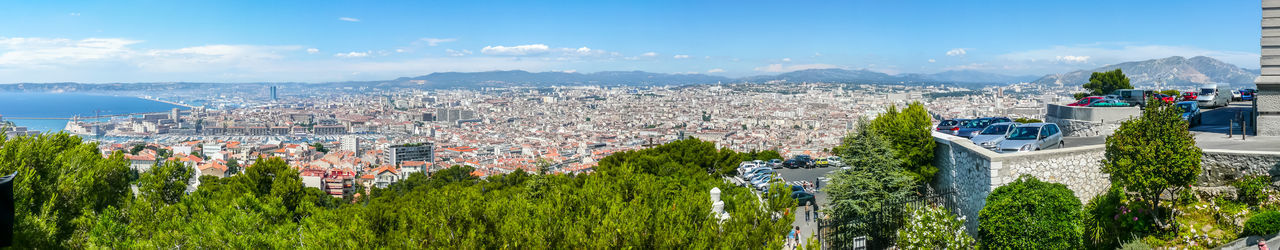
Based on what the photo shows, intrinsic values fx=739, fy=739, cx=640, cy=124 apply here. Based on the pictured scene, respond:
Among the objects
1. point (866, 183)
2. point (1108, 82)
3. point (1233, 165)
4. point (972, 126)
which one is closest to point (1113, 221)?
point (1233, 165)

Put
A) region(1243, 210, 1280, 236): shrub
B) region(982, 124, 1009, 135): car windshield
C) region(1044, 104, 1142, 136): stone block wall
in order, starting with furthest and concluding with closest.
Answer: region(1044, 104, 1142, 136): stone block wall
region(982, 124, 1009, 135): car windshield
region(1243, 210, 1280, 236): shrub

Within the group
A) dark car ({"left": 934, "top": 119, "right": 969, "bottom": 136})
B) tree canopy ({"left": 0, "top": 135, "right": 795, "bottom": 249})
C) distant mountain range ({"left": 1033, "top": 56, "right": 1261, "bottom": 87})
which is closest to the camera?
tree canopy ({"left": 0, "top": 135, "right": 795, "bottom": 249})

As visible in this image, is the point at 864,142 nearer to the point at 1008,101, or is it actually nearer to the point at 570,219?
the point at 570,219

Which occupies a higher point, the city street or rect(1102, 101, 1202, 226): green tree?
rect(1102, 101, 1202, 226): green tree

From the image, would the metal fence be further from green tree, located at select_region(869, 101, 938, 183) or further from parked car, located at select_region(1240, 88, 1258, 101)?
parked car, located at select_region(1240, 88, 1258, 101)

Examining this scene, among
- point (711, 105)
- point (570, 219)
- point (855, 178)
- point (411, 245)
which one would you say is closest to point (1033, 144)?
point (855, 178)

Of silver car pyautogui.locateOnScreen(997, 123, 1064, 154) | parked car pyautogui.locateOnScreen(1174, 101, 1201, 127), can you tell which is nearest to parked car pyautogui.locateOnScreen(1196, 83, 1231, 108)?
parked car pyautogui.locateOnScreen(1174, 101, 1201, 127)

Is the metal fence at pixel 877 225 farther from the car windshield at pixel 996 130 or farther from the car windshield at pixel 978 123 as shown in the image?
the car windshield at pixel 978 123
